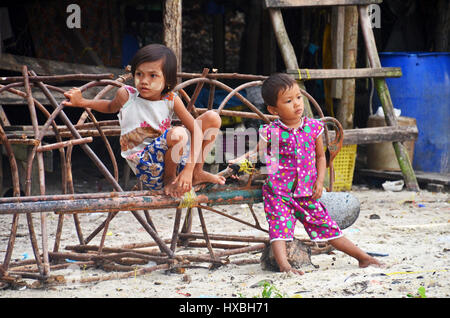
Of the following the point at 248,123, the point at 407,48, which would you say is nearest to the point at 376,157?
the point at 248,123

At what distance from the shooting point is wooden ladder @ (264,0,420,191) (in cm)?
550

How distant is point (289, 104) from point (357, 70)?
2684 mm

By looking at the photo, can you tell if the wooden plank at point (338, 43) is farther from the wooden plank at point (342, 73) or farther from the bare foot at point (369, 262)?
the bare foot at point (369, 262)

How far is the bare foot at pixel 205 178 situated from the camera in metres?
3.02

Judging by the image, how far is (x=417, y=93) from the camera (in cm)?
663

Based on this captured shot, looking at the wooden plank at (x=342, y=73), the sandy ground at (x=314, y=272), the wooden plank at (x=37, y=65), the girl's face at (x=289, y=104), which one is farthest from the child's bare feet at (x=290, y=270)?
the wooden plank at (x=37, y=65)

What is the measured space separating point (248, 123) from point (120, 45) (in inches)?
102

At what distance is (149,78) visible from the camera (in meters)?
2.92

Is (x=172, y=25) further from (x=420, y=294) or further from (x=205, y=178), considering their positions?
(x=420, y=294)

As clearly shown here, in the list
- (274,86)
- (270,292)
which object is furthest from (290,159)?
(270,292)

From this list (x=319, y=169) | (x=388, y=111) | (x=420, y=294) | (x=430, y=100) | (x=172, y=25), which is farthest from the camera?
(x=430, y=100)

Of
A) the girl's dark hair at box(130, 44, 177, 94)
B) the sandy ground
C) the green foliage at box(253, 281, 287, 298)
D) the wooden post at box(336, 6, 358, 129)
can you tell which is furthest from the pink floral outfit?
the wooden post at box(336, 6, 358, 129)

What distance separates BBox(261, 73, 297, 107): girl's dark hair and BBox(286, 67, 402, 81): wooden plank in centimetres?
221
